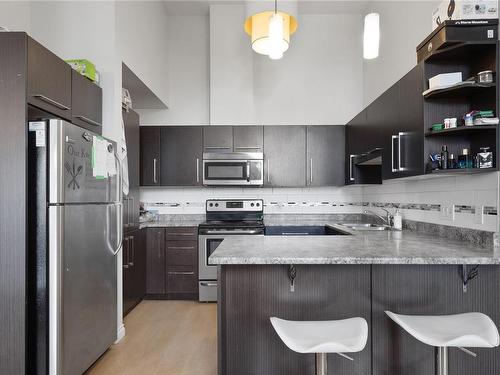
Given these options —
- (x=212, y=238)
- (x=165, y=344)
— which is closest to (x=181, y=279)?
(x=212, y=238)

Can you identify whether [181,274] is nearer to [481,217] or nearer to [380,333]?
[380,333]

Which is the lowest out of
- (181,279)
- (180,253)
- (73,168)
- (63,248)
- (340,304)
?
(181,279)

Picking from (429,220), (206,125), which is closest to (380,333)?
(429,220)

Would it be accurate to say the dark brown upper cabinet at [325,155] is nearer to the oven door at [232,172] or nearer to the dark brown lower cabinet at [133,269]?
the oven door at [232,172]

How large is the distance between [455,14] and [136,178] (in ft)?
10.3

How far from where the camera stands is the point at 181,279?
3877mm

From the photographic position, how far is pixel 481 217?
2092mm

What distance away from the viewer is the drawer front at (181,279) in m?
3.87

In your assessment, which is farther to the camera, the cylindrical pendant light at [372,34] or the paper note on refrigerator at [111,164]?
the paper note on refrigerator at [111,164]

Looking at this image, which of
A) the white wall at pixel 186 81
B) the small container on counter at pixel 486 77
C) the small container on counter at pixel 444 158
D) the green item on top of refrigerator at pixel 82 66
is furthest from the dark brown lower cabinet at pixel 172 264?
the small container on counter at pixel 486 77

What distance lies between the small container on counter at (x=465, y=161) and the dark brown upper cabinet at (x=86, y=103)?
254cm

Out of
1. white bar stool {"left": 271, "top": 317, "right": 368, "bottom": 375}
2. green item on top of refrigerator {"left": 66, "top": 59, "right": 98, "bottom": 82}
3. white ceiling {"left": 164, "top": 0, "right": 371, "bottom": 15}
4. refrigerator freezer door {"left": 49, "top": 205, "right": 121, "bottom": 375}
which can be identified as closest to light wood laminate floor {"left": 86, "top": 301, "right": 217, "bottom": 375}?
refrigerator freezer door {"left": 49, "top": 205, "right": 121, "bottom": 375}

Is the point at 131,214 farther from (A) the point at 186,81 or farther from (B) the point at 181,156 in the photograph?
(A) the point at 186,81

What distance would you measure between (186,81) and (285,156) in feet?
5.49
